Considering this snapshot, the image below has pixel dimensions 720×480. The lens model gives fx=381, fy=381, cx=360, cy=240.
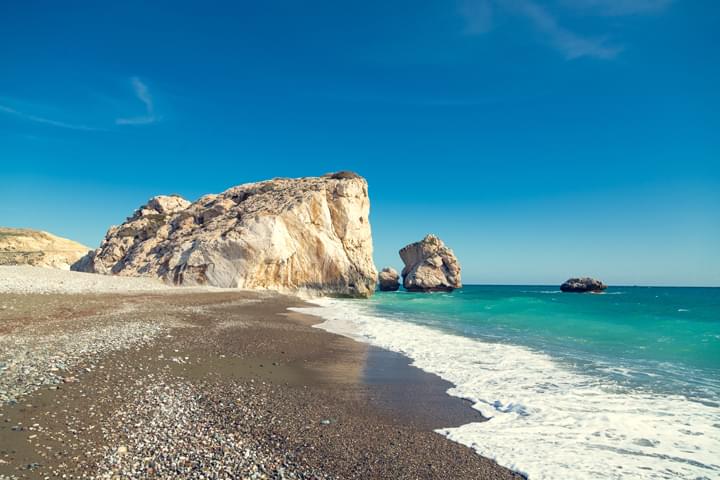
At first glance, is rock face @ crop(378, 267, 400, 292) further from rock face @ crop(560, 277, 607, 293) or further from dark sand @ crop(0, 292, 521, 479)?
dark sand @ crop(0, 292, 521, 479)

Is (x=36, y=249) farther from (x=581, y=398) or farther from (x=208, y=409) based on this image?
(x=581, y=398)

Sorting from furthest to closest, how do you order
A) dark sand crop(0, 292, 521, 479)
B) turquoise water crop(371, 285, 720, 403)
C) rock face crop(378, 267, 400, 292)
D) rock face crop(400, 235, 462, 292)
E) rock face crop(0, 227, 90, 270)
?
rock face crop(378, 267, 400, 292) < rock face crop(400, 235, 462, 292) < rock face crop(0, 227, 90, 270) < turquoise water crop(371, 285, 720, 403) < dark sand crop(0, 292, 521, 479)

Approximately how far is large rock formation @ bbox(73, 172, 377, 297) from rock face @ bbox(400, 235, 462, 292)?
984 inches

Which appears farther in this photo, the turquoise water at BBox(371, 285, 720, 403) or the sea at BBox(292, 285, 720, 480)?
the turquoise water at BBox(371, 285, 720, 403)

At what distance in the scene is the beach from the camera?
13.4 feet

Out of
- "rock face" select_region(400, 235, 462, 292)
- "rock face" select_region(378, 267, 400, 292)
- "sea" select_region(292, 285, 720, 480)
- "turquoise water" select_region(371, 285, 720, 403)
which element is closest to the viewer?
"sea" select_region(292, 285, 720, 480)

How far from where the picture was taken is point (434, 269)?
68625mm

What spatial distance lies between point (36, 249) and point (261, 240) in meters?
54.5

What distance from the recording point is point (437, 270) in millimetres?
68688

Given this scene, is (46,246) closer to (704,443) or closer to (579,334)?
(579,334)

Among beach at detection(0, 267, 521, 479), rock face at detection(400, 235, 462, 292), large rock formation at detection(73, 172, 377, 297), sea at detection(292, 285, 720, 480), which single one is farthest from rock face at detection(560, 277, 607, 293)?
beach at detection(0, 267, 521, 479)

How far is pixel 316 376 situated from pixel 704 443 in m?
6.79

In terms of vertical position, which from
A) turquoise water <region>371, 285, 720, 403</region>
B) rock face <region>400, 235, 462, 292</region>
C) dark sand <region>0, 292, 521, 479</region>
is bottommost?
turquoise water <region>371, 285, 720, 403</region>

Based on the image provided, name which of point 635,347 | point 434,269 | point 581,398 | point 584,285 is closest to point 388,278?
point 434,269
